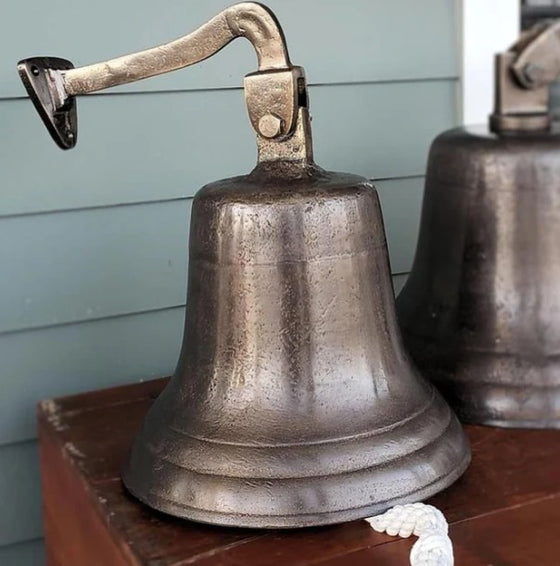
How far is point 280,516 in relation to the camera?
767 mm

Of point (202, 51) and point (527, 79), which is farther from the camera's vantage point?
point (527, 79)

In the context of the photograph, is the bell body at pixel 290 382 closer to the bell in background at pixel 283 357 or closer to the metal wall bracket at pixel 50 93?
the bell in background at pixel 283 357

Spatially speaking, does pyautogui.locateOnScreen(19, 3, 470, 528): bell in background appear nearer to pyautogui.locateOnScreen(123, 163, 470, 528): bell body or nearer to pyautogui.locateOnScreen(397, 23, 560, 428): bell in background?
pyautogui.locateOnScreen(123, 163, 470, 528): bell body

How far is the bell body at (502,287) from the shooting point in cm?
99

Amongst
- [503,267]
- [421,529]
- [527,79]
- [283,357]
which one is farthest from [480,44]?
[421,529]

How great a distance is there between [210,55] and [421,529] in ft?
1.52

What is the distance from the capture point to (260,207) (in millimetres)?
797

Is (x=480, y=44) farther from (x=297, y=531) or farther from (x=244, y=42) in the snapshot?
(x=297, y=531)

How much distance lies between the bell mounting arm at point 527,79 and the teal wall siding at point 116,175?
28 centimetres

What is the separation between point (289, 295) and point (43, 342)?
0.50 m

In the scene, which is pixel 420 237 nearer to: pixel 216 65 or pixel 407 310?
pixel 407 310

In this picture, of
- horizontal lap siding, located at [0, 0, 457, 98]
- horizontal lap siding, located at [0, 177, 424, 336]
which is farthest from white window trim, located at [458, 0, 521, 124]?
horizontal lap siding, located at [0, 177, 424, 336]

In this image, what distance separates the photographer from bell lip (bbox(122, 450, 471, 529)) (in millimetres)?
767

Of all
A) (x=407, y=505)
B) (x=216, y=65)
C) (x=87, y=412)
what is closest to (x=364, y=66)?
(x=216, y=65)
